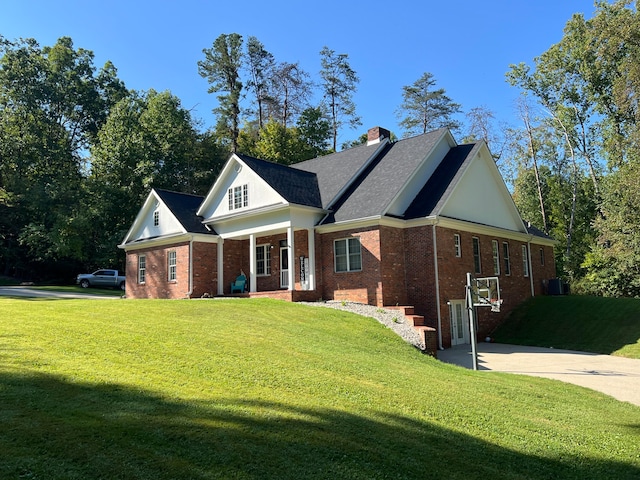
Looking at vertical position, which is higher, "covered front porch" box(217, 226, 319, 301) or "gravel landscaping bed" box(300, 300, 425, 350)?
"covered front porch" box(217, 226, 319, 301)

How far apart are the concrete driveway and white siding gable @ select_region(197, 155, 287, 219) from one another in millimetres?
9349

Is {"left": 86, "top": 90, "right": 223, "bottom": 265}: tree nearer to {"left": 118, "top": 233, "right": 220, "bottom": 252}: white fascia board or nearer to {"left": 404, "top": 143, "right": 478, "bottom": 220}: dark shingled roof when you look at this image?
{"left": 118, "top": 233, "right": 220, "bottom": 252}: white fascia board

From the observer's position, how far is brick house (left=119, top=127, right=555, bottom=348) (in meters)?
18.1

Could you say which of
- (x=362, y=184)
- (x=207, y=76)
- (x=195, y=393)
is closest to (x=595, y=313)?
(x=362, y=184)

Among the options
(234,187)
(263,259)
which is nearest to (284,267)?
(263,259)

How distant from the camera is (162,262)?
78.9ft

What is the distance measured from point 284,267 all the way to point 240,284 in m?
2.30

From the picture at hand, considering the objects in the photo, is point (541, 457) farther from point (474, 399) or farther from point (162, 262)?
point (162, 262)

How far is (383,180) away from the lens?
20.2 meters

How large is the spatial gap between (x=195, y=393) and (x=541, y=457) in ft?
14.5

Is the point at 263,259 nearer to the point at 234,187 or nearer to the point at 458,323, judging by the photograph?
the point at 234,187

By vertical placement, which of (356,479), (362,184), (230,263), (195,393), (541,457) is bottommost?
(541,457)

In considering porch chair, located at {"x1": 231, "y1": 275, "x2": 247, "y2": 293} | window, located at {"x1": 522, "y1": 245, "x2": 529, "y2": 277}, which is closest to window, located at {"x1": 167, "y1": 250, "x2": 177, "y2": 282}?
porch chair, located at {"x1": 231, "y1": 275, "x2": 247, "y2": 293}

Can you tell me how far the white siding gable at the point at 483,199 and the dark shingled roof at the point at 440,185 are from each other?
0.29 m
